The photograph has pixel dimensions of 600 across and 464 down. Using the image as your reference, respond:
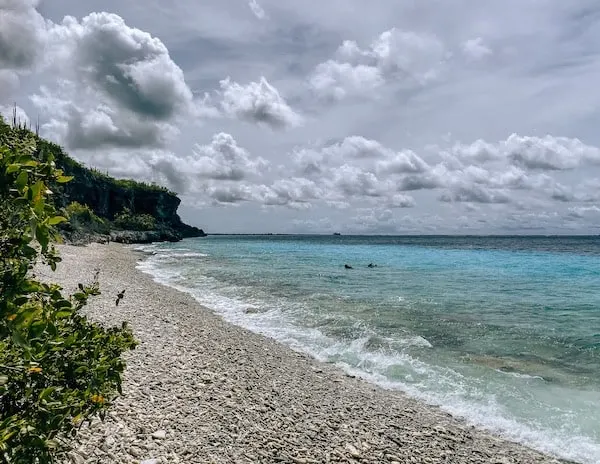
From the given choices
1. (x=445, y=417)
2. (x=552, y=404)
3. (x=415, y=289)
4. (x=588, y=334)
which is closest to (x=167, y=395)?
(x=445, y=417)

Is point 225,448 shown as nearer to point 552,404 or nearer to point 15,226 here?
point 15,226

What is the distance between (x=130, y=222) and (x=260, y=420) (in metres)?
135

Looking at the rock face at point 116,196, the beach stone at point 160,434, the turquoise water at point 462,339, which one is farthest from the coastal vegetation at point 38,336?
the rock face at point 116,196

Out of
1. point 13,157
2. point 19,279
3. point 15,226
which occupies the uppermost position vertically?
point 13,157

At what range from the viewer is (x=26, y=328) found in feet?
9.77

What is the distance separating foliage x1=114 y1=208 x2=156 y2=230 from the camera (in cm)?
12900

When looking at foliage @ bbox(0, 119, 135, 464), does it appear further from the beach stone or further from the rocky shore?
Answer: the beach stone

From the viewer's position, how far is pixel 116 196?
141875mm

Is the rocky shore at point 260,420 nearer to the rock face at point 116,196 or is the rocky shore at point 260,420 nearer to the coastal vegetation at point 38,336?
the coastal vegetation at point 38,336

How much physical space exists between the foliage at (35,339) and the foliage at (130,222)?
445ft

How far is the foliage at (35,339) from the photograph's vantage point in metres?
2.66

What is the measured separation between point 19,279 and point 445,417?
444 inches

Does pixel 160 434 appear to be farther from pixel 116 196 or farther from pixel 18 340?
pixel 116 196

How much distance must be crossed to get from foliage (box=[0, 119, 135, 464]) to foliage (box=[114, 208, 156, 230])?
13565cm
